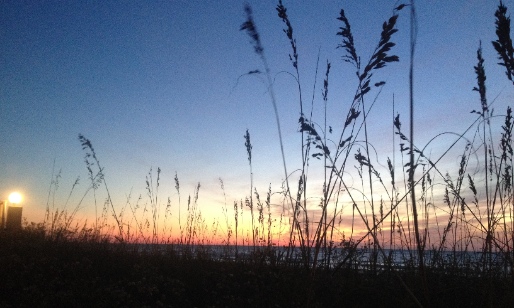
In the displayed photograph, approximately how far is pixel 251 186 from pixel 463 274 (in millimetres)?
2811

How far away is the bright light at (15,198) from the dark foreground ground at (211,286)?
613 centimetres

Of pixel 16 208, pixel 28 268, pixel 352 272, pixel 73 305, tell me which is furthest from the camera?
pixel 16 208

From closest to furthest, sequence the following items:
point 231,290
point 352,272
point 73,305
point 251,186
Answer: point 73,305, point 231,290, point 352,272, point 251,186

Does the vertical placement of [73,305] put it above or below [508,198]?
below

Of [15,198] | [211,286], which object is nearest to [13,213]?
[15,198]

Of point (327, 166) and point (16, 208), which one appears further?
point (16, 208)

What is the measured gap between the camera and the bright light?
8.90 m

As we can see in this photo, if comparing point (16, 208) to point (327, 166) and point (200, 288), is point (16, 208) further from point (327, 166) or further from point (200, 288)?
point (327, 166)

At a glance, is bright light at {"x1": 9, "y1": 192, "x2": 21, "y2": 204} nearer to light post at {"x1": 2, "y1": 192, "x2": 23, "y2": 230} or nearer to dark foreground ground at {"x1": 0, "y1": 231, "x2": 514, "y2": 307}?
light post at {"x1": 2, "y1": 192, "x2": 23, "y2": 230}

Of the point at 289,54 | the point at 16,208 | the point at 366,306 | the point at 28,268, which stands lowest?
the point at 366,306

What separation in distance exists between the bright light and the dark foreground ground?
20.1 feet

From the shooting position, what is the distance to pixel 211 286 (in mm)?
3113

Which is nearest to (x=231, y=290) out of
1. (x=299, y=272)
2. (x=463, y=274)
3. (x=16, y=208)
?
(x=299, y=272)

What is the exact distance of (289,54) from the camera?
2719mm
